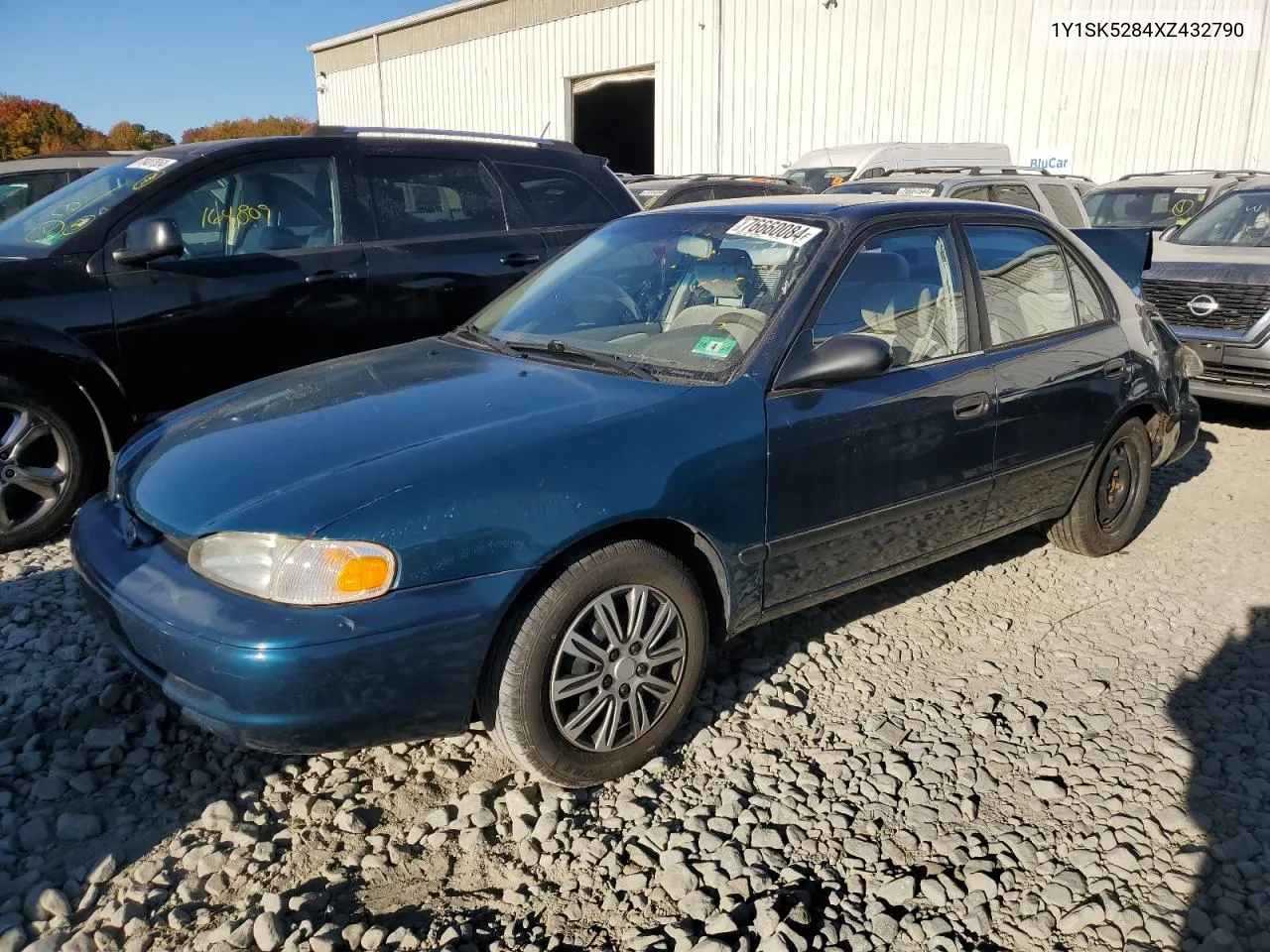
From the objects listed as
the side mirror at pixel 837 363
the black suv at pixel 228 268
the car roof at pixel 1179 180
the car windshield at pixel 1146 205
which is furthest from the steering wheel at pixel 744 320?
the car roof at pixel 1179 180

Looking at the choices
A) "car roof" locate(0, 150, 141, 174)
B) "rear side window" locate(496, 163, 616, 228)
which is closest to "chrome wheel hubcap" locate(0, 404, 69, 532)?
"rear side window" locate(496, 163, 616, 228)

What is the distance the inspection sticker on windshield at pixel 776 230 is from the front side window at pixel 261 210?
2.51 m

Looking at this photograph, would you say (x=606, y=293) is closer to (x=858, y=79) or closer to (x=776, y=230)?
(x=776, y=230)

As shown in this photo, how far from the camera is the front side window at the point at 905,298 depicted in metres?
3.37

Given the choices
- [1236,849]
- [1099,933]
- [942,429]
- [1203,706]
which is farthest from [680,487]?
[1203,706]

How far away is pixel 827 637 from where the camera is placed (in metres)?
3.80

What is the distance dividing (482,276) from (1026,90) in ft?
56.8

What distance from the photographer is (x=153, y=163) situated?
493 centimetres

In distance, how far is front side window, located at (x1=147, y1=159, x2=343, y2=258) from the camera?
480 cm

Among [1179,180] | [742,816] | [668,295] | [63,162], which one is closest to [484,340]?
[668,295]

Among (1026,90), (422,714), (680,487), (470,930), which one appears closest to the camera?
(470,930)

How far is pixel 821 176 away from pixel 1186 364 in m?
9.76

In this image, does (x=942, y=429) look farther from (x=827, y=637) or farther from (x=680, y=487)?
(x=680, y=487)

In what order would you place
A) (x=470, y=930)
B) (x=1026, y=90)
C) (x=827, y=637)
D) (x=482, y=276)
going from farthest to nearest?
(x=1026, y=90)
(x=482, y=276)
(x=827, y=637)
(x=470, y=930)
